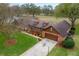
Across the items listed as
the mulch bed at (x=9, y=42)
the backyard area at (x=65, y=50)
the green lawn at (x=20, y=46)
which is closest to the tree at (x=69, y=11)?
the backyard area at (x=65, y=50)

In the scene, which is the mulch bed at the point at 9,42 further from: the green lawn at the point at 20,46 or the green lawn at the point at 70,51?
the green lawn at the point at 70,51

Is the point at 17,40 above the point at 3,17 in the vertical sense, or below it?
below

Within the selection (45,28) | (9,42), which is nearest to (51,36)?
(45,28)

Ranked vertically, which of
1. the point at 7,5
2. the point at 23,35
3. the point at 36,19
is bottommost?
the point at 23,35

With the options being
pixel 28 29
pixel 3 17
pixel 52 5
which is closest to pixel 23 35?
pixel 28 29

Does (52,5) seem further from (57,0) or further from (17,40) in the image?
(17,40)

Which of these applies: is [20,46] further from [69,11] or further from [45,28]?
[69,11]
